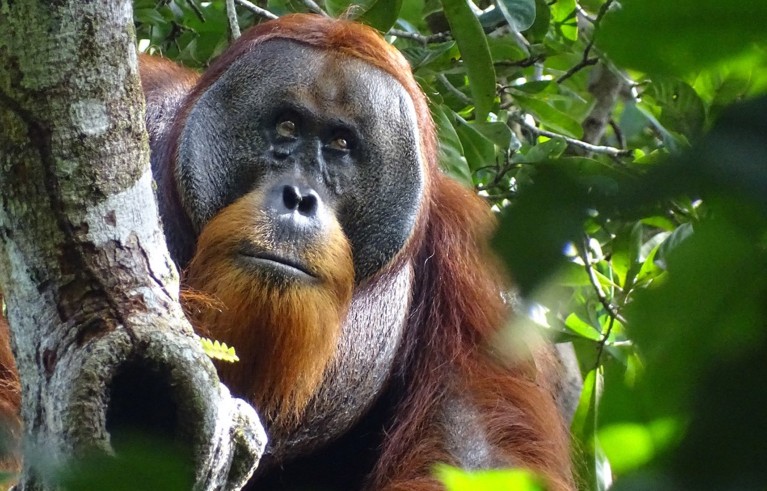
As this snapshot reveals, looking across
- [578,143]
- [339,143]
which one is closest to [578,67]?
[578,143]

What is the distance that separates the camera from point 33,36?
4.46 ft

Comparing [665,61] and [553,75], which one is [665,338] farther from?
[553,75]

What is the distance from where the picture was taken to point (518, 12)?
9.82ft

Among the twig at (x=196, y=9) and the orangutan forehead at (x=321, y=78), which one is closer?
the orangutan forehead at (x=321, y=78)

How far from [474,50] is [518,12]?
23cm

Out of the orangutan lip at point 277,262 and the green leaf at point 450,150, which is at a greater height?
the orangutan lip at point 277,262

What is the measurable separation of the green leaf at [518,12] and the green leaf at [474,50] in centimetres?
15

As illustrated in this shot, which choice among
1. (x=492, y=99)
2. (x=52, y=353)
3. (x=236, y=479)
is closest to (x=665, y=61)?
(x=52, y=353)

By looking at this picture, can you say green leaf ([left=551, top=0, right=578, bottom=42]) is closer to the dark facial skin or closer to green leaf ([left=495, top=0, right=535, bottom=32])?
green leaf ([left=495, top=0, right=535, bottom=32])

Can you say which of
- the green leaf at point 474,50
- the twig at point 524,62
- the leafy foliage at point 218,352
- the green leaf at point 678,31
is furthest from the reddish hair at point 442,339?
the green leaf at point 678,31

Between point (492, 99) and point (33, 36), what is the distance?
1835 millimetres

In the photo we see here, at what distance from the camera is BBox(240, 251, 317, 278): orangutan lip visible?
240cm

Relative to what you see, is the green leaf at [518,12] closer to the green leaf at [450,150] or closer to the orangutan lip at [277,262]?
the green leaf at [450,150]

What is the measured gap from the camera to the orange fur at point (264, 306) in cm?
241
